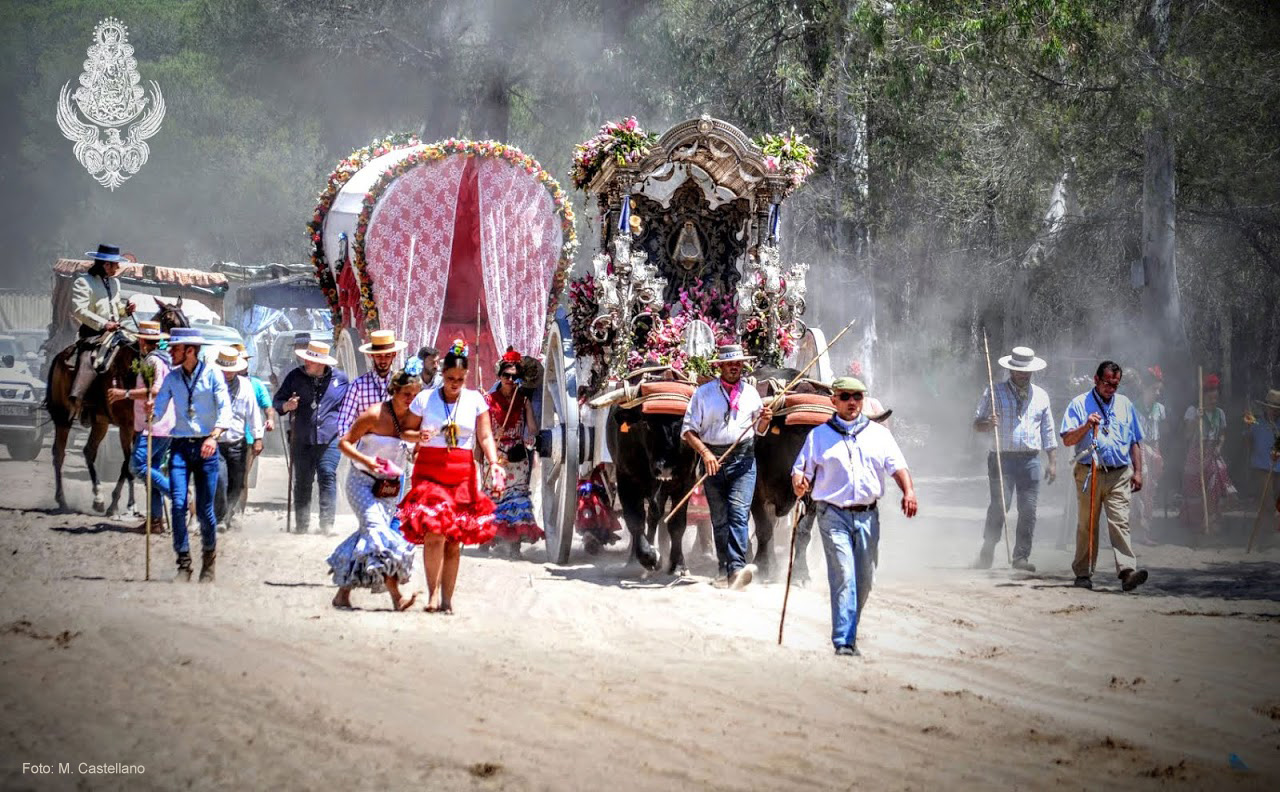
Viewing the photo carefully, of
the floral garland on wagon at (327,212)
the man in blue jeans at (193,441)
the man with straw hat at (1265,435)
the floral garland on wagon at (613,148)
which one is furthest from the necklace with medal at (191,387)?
the man with straw hat at (1265,435)

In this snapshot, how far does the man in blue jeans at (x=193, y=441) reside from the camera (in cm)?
1018

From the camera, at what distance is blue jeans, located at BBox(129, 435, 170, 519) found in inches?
503

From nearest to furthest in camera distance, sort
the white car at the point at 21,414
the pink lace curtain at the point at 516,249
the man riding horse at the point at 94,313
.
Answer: the man riding horse at the point at 94,313 < the pink lace curtain at the point at 516,249 < the white car at the point at 21,414

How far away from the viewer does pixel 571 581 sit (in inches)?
441

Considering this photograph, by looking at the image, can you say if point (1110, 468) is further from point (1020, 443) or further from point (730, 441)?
point (730, 441)

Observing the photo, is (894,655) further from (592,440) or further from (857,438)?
(592,440)

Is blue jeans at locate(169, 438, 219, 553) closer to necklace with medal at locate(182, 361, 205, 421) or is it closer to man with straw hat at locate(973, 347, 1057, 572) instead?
necklace with medal at locate(182, 361, 205, 421)

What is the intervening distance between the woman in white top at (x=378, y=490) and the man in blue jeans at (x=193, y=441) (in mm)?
1489

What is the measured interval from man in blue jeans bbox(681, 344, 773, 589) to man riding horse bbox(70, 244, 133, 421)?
7.03 m

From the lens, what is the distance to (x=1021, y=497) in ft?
43.7

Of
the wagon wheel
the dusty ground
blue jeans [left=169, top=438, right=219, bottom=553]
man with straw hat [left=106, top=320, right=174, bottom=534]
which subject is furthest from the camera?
man with straw hat [left=106, top=320, right=174, bottom=534]

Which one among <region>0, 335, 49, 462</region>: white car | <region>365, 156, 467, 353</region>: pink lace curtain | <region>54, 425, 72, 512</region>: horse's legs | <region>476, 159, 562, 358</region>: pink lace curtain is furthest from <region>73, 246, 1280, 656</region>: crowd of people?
<region>0, 335, 49, 462</region>: white car

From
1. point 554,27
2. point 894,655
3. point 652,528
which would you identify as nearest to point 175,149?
point 554,27

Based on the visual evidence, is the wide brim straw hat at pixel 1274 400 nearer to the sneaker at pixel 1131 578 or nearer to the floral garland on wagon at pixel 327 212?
the sneaker at pixel 1131 578
